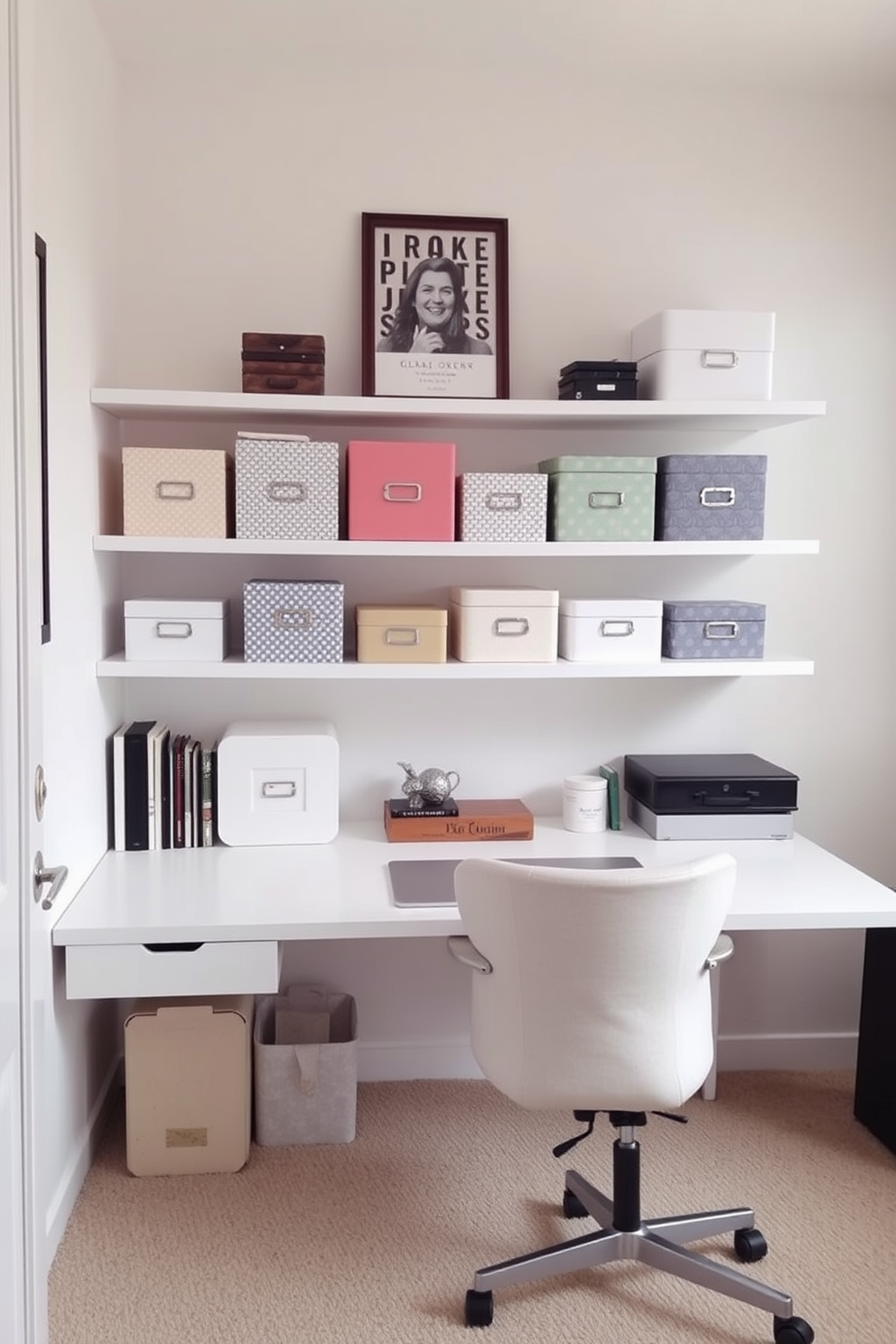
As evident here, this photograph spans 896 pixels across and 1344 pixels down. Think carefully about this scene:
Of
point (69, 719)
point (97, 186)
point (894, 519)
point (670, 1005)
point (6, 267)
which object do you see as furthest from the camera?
point (894, 519)

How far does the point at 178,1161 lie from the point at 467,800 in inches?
43.1

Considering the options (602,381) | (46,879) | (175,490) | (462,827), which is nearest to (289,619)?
(175,490)

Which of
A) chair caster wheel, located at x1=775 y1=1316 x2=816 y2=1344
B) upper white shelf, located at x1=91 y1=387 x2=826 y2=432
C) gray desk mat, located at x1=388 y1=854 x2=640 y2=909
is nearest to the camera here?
chair caster wheel, located at x1=775 y1=1316 x2=816 y2=1344

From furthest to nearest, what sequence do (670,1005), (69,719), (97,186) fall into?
1. (97,186)
2. (69,719)
3. (670,1005)

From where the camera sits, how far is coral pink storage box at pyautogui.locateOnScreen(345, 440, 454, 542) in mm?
2705

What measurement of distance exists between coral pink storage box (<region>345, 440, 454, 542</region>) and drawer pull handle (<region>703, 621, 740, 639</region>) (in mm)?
690

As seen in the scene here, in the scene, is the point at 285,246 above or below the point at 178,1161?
above

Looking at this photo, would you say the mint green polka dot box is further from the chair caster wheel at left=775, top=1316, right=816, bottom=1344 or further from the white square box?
the chair caster wheel at left=775, top=1316, right=816, bottom=1344

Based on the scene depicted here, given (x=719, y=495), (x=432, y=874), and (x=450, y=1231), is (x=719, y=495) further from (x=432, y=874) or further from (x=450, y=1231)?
(x=450, y=1231)

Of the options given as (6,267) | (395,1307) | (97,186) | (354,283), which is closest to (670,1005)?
(395,1307)

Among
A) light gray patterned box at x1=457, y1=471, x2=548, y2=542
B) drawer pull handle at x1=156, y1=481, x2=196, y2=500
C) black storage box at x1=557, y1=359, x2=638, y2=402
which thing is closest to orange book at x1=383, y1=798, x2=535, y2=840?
light gray patterned box at x1=457, y1=471, x2=548, y2=542

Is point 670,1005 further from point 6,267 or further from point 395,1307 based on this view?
point 6,267

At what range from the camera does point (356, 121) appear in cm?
291

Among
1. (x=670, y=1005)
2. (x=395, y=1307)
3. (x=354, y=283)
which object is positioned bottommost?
(x=395, y=1307)
